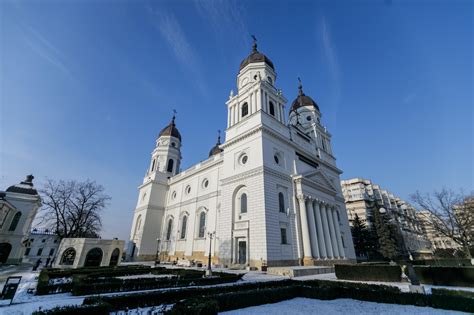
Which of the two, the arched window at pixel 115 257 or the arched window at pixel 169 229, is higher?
the arched window at pixel 169 229

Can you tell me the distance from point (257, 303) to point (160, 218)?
35.0 metres

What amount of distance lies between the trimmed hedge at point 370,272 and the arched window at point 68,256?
1052 inches

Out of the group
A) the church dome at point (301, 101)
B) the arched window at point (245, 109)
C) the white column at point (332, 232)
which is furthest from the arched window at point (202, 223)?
the church dome at point (301, 101)

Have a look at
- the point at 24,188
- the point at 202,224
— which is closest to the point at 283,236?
the point at 202,224

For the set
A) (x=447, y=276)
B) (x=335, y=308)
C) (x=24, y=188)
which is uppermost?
(x=24, y=188)

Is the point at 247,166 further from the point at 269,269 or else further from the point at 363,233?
the point at 363,233

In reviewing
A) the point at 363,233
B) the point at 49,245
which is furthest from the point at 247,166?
the point at 49,245

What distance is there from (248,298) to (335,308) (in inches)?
133

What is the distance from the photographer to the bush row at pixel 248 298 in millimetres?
6191

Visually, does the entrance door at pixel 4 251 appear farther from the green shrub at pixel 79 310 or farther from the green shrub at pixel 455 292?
the green shrub at pixel 455 292

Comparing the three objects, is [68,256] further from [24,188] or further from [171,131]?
[171,131]

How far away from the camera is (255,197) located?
23.1 meters

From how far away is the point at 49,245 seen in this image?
5134cm

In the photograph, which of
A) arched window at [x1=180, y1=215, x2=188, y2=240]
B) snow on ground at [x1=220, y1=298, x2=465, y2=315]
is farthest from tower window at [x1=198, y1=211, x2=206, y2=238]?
snow on ground at [x1=220, y1=298, x2=465, y2=315]
